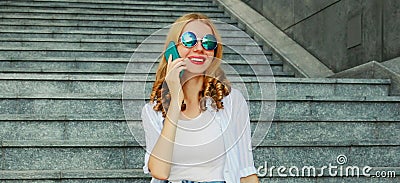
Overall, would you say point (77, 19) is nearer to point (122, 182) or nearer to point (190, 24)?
point (122, 182)

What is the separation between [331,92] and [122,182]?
224 centimetres

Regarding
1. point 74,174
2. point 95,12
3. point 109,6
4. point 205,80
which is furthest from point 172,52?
point 109,6

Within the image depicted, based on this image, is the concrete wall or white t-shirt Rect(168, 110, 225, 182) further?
the concrete wall

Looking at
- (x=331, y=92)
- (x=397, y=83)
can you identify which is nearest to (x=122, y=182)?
(x=331, y=92)

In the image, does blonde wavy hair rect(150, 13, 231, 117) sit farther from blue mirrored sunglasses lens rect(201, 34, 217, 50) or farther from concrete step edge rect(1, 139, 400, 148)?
concrete step edge rect(1, 139, 400, 148)

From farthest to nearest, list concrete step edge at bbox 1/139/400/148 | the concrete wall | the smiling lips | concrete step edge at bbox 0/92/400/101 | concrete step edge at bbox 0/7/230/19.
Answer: concrete step edge at bbox 0/7/230/19, the concrete wall, concrete step edge at bbox 0/92/400/101, concrete step edge at bbox 1/139/400/148, the smiling lips

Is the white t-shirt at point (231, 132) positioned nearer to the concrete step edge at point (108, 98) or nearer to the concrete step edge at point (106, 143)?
the concrete step edge at point (106, 143)

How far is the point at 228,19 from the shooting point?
860cm

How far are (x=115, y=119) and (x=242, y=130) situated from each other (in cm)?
209

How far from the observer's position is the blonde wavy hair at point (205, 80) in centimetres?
184

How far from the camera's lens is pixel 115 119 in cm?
401

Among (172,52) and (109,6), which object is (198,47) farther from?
(109,6)

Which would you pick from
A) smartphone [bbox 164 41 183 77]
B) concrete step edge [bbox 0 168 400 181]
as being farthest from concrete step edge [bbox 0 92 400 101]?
smartphone [bbox 164 41 183 77]

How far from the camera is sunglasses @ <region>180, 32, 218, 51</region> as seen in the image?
180 cm
